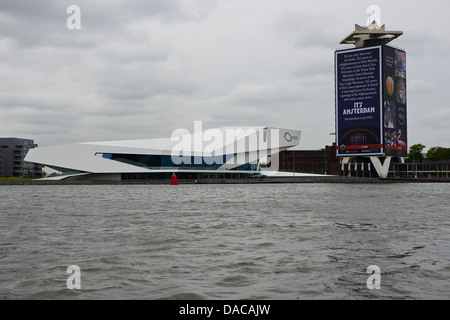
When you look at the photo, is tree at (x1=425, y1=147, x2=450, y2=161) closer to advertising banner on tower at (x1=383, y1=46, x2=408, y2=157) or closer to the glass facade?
advertising banner on tower at (x1=383, y1=46, x2=408, y2=157)

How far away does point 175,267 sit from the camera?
8.83 meters

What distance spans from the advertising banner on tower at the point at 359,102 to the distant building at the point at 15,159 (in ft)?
298

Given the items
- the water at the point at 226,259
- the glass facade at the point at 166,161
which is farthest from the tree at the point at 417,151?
the water at the point at 226,259

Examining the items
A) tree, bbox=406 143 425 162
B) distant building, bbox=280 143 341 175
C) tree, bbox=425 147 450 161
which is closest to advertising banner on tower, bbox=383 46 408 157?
distant building, bbox=280 143 341 175

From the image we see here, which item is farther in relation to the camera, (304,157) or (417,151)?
(417,151)

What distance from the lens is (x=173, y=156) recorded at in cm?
7900

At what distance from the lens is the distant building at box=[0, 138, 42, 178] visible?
448 feet

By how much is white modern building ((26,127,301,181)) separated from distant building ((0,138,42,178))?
65.9 metres

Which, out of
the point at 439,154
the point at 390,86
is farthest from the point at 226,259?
the point at 439,154

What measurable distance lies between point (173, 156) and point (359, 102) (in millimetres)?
36395

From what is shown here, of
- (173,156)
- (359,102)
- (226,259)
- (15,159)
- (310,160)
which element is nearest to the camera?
(226,259)

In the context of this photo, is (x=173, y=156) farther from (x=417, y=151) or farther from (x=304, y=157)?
(x=417, y=151)

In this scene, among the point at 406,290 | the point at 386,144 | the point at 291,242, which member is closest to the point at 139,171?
the point at 386,144

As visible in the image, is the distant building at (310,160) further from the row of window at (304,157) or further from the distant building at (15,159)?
the distant building at (15,159)
